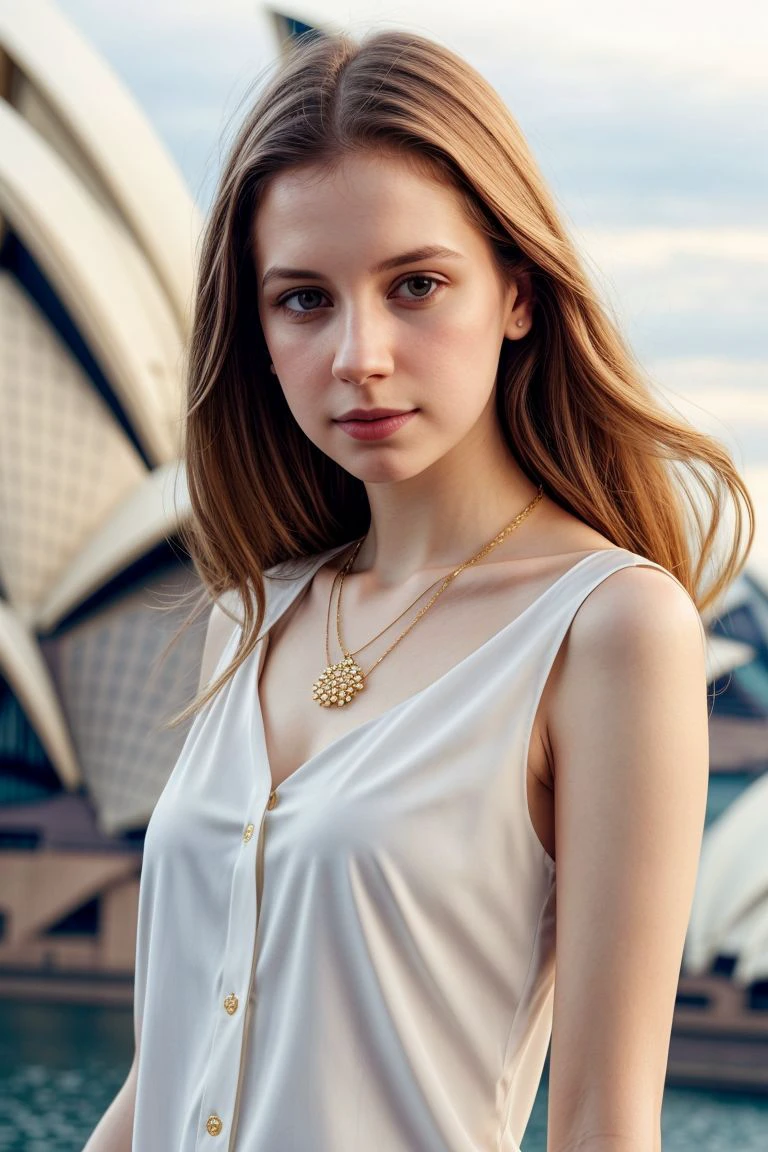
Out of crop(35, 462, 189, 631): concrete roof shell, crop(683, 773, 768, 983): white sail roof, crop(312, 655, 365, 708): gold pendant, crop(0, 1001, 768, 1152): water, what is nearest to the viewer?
crop(312, 655, 365, 708): gold pendant

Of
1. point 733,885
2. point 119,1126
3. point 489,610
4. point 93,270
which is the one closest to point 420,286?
point 489,610

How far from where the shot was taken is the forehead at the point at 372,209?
2.85 feet

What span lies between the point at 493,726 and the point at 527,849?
0.08 m

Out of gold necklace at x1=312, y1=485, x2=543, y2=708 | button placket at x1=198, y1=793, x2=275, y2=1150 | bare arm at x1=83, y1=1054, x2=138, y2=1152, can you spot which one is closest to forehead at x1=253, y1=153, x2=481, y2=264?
gold necklace at x1=312, y1=485, x2=543, y2=708

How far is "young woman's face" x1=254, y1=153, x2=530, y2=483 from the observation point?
0.87 m

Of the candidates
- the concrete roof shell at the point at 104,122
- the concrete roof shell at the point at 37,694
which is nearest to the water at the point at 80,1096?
the concrete roof shell at the point at 37,694

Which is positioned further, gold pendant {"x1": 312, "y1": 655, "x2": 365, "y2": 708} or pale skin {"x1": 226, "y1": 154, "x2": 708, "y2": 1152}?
gold pendant {"x1": 312, "y1": 655, "x2": 365, "y2": 708}

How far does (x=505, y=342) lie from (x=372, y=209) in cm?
18

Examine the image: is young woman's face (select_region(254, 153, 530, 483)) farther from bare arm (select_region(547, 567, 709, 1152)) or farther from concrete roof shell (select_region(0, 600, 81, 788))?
concrete roof shell (select_region(0, 600, 81, 788))

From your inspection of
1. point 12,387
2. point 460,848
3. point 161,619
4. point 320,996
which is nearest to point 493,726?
point 460,848

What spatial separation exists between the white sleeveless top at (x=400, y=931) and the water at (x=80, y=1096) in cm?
648

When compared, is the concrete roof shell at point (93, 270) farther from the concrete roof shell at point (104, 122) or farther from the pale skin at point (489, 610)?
the pale skin at point (489, 610)

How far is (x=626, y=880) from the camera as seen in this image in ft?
2.57

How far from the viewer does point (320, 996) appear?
2.84 feet
